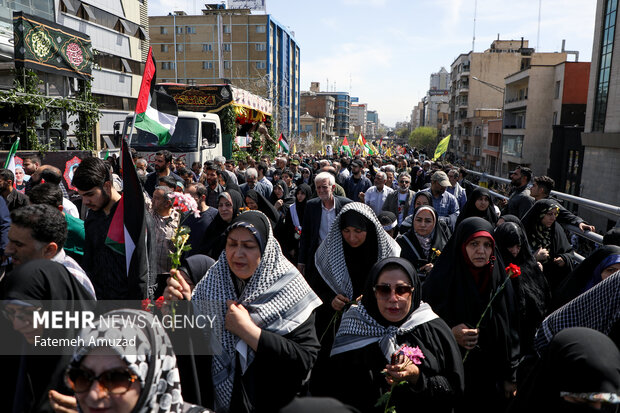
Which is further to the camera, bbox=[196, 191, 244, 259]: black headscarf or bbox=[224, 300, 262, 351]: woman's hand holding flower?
bbox=[196, 191, 244, 259]: black headscarf

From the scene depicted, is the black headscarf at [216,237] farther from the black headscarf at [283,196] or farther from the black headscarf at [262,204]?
the black headscarf at [283,196]

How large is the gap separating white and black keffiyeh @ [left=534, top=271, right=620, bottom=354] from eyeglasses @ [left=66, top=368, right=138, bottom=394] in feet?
6.80

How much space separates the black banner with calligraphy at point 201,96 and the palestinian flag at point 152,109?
9.50 metres

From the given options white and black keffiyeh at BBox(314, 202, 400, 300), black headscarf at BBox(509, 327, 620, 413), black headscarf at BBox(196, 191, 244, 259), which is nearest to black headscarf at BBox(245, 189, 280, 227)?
black headscarf at BBox(196, 191, 244, 259)

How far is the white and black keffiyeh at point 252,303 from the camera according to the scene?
2297 mm

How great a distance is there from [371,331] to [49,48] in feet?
47.1

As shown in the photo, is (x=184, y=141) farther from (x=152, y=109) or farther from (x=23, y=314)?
(x=23, y=314)

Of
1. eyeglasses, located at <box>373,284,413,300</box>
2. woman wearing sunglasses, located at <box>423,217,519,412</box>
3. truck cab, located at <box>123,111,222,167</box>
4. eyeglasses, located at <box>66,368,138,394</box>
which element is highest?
truck cab, located at <box>123,111,222,167</box>

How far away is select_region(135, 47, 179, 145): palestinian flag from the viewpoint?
5.04 meters

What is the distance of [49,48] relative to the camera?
1330 centimetres

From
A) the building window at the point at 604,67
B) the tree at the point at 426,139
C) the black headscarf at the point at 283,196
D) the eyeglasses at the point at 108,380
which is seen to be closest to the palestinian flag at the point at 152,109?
the black headscarf at the point at 283,196

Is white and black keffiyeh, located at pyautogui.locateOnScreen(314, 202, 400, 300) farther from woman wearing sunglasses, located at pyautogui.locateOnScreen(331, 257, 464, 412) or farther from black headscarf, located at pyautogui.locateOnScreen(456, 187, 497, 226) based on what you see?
black headscarf, located at pyautogui.locateOnScreen(456, 187, 497, 226)

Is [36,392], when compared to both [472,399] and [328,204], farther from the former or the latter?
[328,204]

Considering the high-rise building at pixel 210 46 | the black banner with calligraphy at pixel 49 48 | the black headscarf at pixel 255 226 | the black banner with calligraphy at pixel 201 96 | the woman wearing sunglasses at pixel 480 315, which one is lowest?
the woman wearing sunglasses at pixel 480 315
